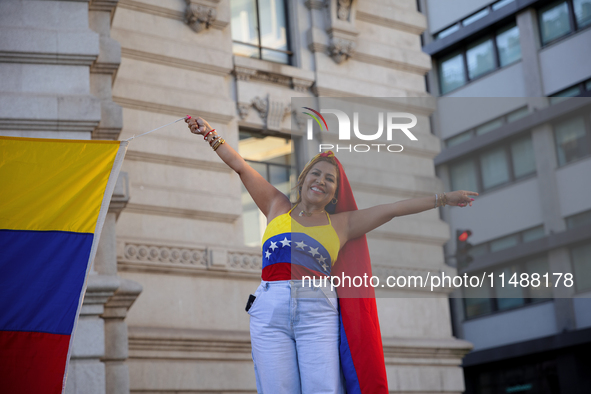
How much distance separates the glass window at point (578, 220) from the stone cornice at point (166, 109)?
619 inches

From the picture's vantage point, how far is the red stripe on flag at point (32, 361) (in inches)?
250

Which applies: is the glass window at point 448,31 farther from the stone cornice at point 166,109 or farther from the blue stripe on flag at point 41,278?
the blue stripe on flag at point 41,278

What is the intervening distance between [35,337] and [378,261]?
3405mm

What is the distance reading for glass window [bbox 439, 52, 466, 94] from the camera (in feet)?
97.5

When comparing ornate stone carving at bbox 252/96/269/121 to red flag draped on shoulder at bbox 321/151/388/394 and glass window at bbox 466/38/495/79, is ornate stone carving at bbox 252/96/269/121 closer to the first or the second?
red flag draped on shoulder at bbox 321/151/388/394

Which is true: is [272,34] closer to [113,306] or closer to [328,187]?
[113,306]

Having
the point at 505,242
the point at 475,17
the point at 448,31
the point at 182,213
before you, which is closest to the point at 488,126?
the point at 475,17

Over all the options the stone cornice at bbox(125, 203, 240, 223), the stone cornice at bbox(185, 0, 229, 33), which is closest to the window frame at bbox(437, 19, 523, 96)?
the stone cornice at bbox(185, 0, 229, 33)

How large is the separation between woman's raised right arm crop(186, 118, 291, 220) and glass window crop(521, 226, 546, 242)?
67.1 ft

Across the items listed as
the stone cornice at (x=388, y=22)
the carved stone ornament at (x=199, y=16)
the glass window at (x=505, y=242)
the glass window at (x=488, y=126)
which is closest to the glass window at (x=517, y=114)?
the glass window at (x=488, y=126)

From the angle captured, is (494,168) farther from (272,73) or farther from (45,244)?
(45,244)

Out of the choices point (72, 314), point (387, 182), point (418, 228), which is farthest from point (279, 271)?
point (418, 228)

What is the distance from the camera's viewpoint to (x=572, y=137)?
24.9 m

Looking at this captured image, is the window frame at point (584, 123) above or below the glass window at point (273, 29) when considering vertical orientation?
above
